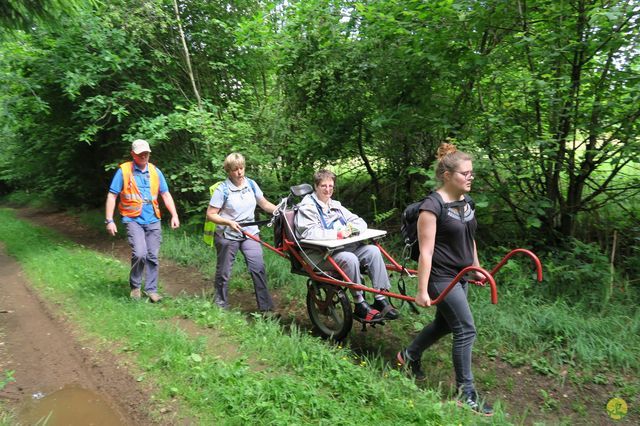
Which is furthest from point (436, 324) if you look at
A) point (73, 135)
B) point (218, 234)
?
point (73, 135)

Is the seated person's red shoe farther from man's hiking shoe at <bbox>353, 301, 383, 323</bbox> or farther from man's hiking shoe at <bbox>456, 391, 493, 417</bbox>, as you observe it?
man's hiking shoe at <bbox>456, 391, 493, 417</bbox>

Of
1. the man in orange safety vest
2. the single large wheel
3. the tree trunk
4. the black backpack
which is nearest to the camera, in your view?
the black backpack

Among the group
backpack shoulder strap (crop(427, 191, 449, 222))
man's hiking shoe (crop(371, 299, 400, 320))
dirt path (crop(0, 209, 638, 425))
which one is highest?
backpack shoulder strap (crop(427, 191, 449, 222))

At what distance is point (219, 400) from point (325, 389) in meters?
0.84

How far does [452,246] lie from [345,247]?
1.34m

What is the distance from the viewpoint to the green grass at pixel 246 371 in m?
A: 3.23

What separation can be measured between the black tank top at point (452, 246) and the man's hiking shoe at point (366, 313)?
913 millimetres

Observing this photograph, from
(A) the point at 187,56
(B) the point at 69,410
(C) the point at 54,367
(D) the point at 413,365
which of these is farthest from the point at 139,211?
(A) the point at 187,56

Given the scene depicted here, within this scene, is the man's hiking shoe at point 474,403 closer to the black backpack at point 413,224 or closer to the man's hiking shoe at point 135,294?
the black backpack at point 413,224

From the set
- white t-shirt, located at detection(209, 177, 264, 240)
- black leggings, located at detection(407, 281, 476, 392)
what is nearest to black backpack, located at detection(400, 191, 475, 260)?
black leggings, located at detection(407, 281, 476, 392)

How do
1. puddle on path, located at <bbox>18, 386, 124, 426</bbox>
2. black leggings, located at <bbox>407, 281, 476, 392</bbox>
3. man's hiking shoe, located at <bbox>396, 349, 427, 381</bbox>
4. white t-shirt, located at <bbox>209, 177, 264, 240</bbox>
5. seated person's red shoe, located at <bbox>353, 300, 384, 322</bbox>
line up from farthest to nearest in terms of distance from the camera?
white t-shirt, located at <bbox>209, 177, 264, 240</bbox>, seated person's red shoe, located at <bbox>353, 300, 384, 322</bbox>, man's hiking shoe, located at <bbox>396, 349, 427, 381</bbox>, black leggings, located at <bbox>407, 281, 476, 392</bbox>, puddle on path, located at <bbox>18, 386, 124, 426</bbox>

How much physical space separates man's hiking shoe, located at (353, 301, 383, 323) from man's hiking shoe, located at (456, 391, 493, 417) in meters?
1.02

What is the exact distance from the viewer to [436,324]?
3836 millimetres

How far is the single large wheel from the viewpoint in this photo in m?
4.56
